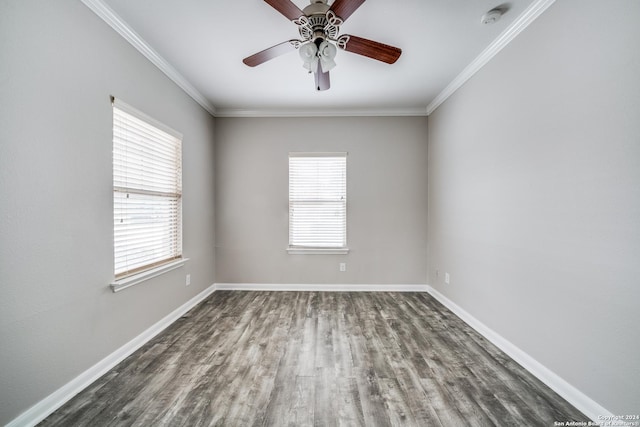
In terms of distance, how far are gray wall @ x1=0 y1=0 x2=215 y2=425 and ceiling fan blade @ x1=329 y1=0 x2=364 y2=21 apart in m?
1.74

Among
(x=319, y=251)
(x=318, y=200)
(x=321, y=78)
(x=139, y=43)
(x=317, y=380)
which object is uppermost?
(x=139, y=43)

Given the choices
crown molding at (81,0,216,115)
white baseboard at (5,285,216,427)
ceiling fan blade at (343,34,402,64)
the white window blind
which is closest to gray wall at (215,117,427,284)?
crown molding at (81,0,216,115)

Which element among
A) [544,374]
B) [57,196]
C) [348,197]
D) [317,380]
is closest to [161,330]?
[57,196]

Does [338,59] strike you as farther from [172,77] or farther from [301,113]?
[172,77]

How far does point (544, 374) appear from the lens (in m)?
1.91

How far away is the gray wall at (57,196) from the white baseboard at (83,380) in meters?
0.04

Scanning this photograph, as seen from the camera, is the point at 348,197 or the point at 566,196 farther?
the point at 348,197

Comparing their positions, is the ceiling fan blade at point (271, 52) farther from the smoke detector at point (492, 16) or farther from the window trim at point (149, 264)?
the smoke detector at point (492, 16)

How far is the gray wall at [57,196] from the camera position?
1.43m

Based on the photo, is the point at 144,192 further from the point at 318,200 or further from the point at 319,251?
the point at 319,251

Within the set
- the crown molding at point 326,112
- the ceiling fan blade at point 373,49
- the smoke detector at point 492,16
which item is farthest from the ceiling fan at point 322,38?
the crown molding at point 326,112

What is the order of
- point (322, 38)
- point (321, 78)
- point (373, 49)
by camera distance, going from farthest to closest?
point (321, 78), point (373, 49), point (322, 38)

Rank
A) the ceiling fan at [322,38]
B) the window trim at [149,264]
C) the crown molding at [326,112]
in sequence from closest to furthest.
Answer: the ceiling fan at [322,38] < the window trim at [149,264] < the crown molding at [326,112]

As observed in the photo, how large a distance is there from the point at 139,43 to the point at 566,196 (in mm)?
3553
